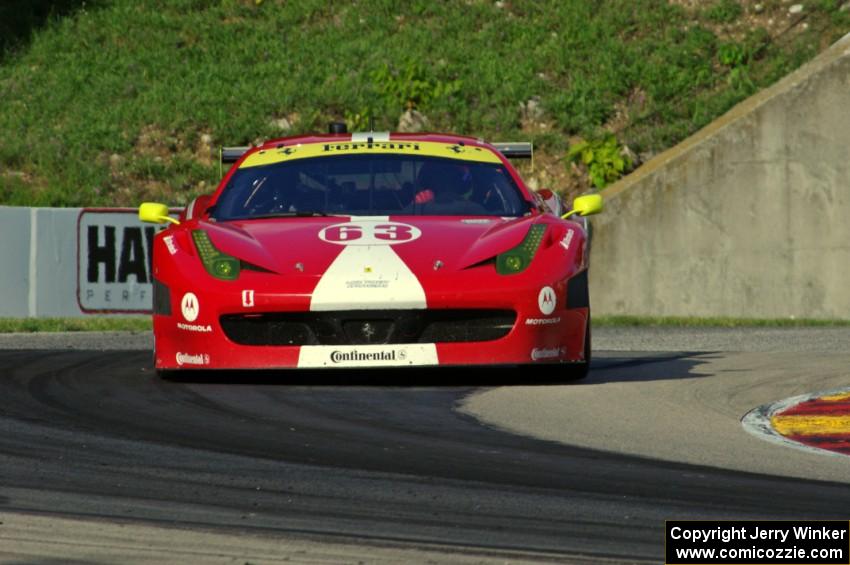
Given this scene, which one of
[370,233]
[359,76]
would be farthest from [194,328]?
[359,76]

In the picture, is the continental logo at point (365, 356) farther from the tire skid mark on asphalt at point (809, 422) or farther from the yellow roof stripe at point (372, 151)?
the yellow roof stripe at point (372, 151)

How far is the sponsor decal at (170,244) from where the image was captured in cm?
912

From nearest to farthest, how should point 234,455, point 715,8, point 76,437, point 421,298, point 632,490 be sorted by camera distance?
point 632,490
point 234,455
point 76,437
point 421,298
point 715,8

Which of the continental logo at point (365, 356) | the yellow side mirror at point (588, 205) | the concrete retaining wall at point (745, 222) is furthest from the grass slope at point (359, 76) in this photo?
the continental logo at point (365, 356)

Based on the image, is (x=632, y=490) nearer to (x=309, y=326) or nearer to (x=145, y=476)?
(x=145, y=476)

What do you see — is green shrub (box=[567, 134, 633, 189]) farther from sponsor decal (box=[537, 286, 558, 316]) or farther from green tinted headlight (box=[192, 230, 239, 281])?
green tinted headlight (box=[192, 230, 239, 281])

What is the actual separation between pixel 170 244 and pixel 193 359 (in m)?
0.69

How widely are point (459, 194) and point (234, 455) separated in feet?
12.6

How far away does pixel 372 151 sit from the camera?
1048cm

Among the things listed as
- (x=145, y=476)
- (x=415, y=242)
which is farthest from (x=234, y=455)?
(x=415, y=242)

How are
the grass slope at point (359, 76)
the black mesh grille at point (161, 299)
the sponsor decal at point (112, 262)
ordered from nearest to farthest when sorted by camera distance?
the black mesh grille at point (161, 299), the sponsor decal at point (112, 262), the grass slope at point (359, 76)

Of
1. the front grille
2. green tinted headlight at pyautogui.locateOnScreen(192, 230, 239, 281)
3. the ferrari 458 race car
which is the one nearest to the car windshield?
the ferrari 458 race car

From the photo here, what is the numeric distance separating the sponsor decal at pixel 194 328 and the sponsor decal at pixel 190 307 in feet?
0.10

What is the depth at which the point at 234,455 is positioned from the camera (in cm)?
643
